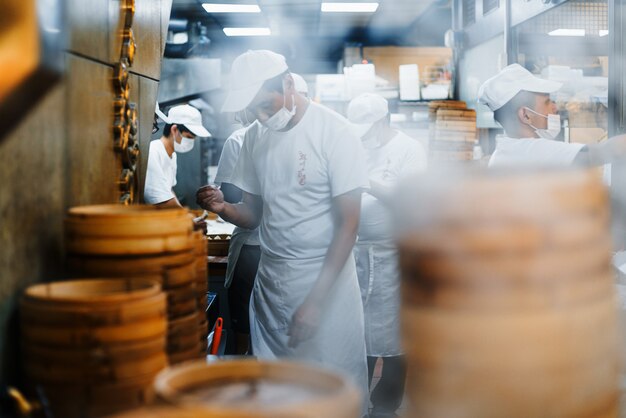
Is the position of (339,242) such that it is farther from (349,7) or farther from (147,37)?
(349,7)

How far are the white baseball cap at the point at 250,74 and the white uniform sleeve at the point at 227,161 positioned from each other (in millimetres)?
1139

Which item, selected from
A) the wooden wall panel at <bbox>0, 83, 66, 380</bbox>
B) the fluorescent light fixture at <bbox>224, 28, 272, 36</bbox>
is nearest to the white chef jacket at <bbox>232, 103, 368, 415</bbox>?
the wooden wall panel at <bbox>0, 83, 66, 380</bbox>

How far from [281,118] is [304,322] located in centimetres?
90

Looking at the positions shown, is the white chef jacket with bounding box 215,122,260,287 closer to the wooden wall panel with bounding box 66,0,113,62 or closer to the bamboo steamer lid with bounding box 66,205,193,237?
the wooden wall panel with bounding box 66,0,113,62

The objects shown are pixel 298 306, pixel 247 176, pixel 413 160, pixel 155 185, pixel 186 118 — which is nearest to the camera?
pixel 298 306

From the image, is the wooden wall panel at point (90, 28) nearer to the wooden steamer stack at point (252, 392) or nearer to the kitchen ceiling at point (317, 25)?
the wooden steamer stack at point (252, 392)

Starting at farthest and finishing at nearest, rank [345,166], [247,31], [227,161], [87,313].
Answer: [247,31], [227,161], [345,166], [87,313]

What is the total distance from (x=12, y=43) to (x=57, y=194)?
0.83 metres

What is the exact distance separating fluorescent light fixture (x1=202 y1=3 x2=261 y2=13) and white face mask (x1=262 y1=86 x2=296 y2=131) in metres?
6.60

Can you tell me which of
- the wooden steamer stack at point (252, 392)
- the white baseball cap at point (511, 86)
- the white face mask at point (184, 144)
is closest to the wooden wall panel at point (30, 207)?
the wooden steamer stack at point (252, 392)

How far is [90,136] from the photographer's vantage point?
2.14 metres

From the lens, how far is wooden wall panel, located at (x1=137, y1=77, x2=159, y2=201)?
2.85 metres

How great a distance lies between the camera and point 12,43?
1078mm

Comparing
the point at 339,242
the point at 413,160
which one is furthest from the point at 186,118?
the point at 339,242
